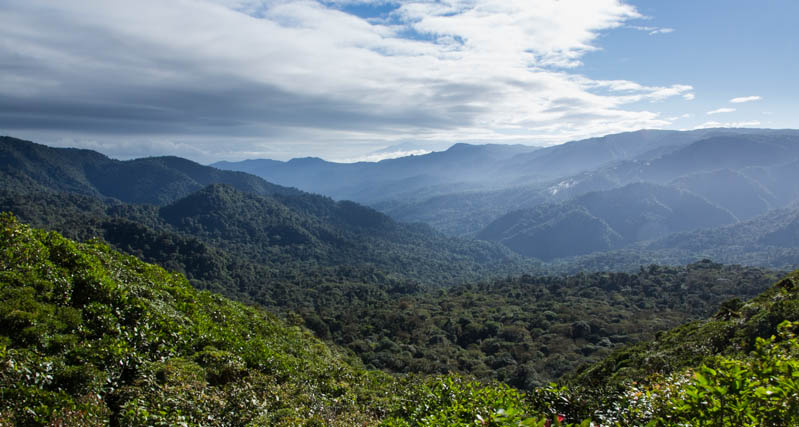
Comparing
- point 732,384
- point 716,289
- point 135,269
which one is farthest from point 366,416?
point 716,289

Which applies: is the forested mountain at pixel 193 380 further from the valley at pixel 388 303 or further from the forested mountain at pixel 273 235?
the forested mountain at pixel 273 235

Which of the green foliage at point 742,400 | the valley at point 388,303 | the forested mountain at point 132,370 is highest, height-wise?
the green foliage at point 742,400

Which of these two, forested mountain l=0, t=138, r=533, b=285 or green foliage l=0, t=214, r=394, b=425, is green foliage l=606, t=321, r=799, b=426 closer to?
green foliage l=0, t=214, r=394, b=425

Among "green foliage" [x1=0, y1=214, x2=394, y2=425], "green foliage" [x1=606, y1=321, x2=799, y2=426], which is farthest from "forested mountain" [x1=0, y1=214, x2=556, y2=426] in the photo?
"green foliage" [x1=606, y1=321, x2=799, y2=426]

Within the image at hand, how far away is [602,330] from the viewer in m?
55.6

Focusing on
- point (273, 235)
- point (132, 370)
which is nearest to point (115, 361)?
point (132, 370)

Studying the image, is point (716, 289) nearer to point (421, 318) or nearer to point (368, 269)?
point (421, 318)

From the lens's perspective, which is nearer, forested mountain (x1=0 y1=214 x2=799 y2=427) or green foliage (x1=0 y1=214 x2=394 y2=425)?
forested mountain (x1=0 y1=214 x2=799 y2=427)

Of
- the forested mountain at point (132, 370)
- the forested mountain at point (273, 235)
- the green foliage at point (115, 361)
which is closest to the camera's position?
the forested mountain at point (132, 370)

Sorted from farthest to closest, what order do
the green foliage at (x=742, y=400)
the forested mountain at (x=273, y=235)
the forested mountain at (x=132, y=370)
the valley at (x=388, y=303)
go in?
the forested mountain at (x=273, y=235) → the valley at (x=388, y=303) → the forested mountain at (x=132, y=370) → the green foliage at (x=742, y=400)

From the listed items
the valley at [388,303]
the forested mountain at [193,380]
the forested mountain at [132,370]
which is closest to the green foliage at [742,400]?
the forested mountain at [193,380]

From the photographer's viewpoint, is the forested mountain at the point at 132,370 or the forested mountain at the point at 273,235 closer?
the forested mountain at the point at 132,370

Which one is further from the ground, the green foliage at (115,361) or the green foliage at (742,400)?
the green foliage at (742,400)

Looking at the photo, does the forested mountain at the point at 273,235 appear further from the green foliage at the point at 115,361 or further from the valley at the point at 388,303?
the green foliage at the point at 115,361
